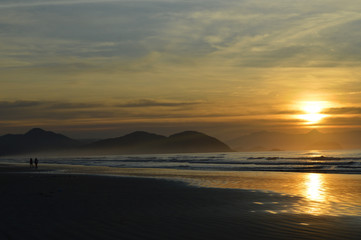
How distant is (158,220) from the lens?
11.8 meters

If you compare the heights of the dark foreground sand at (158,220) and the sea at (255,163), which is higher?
the dark foreground sand at (158,220)

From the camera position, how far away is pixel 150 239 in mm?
9250

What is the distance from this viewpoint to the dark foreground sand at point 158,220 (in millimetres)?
9805

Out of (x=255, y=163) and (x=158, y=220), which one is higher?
(x=158, y=220)

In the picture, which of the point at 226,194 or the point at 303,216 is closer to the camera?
the point at 303,216

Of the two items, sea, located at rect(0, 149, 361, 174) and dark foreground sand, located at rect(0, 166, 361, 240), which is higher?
dark foreground sand, located at rect(0, 166, 361, 240)

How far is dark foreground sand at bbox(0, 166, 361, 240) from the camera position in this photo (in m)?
9.80

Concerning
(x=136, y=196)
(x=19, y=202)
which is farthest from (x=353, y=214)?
(x=19, y=202)

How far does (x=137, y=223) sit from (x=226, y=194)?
848cm

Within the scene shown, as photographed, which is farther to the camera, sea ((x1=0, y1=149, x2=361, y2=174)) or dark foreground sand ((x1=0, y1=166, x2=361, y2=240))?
sea ((x1=0, y1=149, x2=361, y2=174))

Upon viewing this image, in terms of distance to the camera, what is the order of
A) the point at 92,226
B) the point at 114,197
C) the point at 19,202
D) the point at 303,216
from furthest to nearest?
the point at 114,197 < the point at 19,202 < the point at 303,216 < the point at 92,226

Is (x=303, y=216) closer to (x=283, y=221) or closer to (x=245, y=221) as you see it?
(x=283, y=221)

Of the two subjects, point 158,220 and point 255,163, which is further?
point 255,163

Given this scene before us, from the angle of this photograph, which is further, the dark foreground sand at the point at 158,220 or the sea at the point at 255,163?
the sea at the point at 255,163
